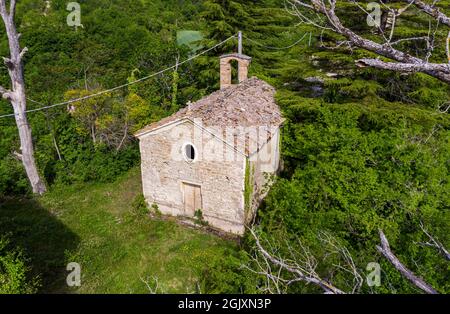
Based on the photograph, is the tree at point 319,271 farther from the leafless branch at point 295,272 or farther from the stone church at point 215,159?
the stone church at point 215,159

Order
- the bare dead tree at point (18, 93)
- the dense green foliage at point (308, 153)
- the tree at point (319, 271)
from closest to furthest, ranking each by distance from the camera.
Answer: the tree at point (319, 271) < the dense green foliage at point (308, 153) < the bare dead tree at point (18, 93)

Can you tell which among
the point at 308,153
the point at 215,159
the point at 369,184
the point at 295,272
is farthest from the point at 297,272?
the point at 215,159

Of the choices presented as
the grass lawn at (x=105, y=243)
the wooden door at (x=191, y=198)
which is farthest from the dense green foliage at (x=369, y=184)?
the grass lawn at (x=105, y=243)

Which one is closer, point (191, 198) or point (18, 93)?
point (191, 198)

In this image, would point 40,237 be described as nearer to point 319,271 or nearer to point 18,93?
point 18,93

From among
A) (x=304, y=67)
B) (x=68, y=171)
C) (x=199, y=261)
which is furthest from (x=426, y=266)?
(x=68, y=171)
